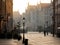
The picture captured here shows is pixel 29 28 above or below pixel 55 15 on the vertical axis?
below

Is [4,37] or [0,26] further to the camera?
[0,26]

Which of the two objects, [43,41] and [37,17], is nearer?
[43,41]

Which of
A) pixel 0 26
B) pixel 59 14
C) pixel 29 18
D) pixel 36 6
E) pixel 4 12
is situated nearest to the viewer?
pixel 0 26

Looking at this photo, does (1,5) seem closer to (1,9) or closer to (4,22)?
(1,9)

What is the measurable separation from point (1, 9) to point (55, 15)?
28211 mm

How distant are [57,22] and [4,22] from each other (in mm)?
21535

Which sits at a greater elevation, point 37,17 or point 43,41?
point 37,17

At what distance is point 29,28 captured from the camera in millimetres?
153250

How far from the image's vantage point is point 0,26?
67.4 meters

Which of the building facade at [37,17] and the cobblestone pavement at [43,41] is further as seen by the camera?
the building facade at [37,17]

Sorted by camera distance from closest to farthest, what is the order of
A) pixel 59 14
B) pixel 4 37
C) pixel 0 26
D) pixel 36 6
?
1. pixel 4 37
2. pixel 0 26
3. pixel 59 14
4. pixel 36 6

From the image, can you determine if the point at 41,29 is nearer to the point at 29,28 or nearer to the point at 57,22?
the point at 29,28

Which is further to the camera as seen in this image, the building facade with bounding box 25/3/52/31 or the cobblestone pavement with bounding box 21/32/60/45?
the building facade with bounding box 25/3/52/31

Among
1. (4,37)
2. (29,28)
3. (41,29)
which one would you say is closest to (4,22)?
(4,37)
